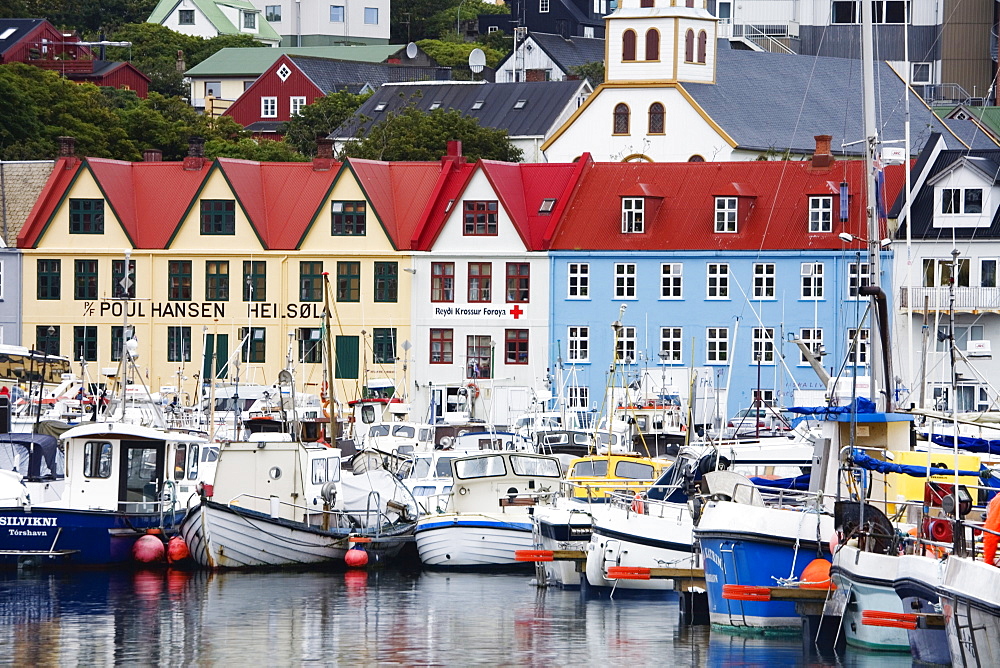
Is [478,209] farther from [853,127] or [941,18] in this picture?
[941,18]

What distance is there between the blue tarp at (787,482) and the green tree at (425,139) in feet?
184

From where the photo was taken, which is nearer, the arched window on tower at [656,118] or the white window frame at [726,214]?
the white window frame at [726,214]

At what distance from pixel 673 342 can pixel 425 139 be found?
86.4 ft

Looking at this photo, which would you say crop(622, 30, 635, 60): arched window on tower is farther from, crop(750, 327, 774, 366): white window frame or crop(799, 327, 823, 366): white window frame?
crop(799, 327, 823, 366): white window frame

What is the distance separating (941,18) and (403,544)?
101127 mm

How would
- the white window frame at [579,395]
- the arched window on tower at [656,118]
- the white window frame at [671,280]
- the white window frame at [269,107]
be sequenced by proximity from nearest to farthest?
1. the white window frame at [579,395]
2. the white window frame at [671,280]
3. the arched window on tower at [656,118]
4. the white window frame at [269,107]

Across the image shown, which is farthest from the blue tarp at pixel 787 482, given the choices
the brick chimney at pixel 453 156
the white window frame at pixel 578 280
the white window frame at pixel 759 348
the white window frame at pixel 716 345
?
the brick chimney at pixel 453 156

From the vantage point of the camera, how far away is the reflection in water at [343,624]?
3222 cm

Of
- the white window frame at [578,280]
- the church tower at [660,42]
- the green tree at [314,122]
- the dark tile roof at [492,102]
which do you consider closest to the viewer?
the white window frame at [578,280]

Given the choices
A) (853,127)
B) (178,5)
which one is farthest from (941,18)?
(178,5)

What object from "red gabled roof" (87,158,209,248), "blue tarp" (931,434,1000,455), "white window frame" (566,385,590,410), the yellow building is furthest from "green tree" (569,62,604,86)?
"blue tarp" (931,434,1000,455)

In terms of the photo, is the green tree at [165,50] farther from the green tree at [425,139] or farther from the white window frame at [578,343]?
the white window frame at [578,343]

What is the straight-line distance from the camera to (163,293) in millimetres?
74125

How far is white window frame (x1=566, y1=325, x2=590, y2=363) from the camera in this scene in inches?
2832
